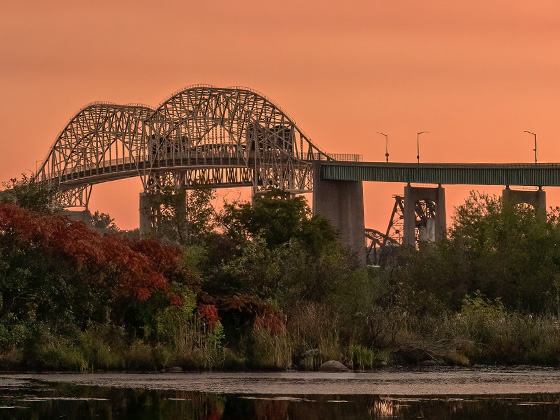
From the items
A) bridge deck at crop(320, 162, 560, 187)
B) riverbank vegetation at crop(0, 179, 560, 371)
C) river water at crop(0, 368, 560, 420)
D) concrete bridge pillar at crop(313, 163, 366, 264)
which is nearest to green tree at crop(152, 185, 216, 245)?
riverbank vegetation at crop(0, 179, 560, 371)

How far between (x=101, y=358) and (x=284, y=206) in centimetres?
2697

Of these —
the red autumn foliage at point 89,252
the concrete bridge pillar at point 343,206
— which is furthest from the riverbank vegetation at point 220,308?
the concrete bridge pillar at point 343,206

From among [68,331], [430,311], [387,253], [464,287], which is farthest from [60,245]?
[387,253]

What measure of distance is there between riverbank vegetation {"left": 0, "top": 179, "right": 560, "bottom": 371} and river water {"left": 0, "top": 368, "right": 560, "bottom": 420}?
2660 mm

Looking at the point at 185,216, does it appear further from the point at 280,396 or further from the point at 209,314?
the point at 280,396

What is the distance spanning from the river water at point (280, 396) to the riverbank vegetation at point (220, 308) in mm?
2660

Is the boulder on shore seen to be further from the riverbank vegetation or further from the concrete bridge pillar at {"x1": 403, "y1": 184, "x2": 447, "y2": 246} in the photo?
the concrete bridge pillar at {"x1": 403, "y1": 184, "x2": 447, "y2": 246}

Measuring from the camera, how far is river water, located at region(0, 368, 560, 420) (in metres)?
40.0

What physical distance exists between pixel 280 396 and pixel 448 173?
9586 centimetres

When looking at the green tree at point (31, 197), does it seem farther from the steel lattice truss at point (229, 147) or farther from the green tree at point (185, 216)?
the steel lattice truss at point (229, 147)

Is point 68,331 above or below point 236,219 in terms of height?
below

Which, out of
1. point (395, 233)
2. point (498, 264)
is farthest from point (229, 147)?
point (498, 264)

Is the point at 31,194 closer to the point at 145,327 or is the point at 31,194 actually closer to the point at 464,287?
the point at 145,327

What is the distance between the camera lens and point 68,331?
177 ft
